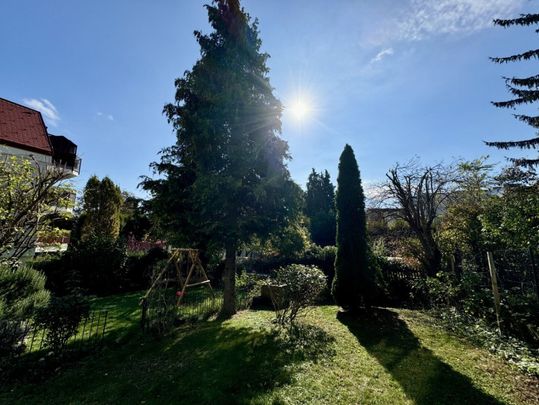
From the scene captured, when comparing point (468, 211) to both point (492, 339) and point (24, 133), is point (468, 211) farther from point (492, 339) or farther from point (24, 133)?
point (24, 133)

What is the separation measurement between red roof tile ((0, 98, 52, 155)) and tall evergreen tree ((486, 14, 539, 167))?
87.2 feet

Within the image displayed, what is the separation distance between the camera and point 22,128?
18625mm

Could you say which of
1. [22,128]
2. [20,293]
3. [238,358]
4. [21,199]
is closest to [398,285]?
[238,358]

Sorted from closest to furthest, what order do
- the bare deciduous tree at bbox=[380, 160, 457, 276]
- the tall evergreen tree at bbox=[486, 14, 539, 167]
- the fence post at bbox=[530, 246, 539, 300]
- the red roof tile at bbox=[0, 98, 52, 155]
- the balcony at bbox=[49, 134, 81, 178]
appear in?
the fence post at bbox=[530, 246, 539, 300], the tall evergreen tree at bbox=[486, 14, 539, 167], the bare deciduous tree at bbox=[380, 160, 457, 276], the red roof tile at bbox=[0, 98, 52, 155], the balcony at bbox=[49, 134, 81, 178]

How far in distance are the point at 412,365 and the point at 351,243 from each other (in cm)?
422

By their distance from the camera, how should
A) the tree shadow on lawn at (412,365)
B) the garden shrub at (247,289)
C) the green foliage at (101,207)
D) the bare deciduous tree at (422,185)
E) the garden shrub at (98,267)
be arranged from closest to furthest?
the tree shadow on lawn at (412,365)
the garden shrub at (247,289)
the garden shrub at (98,267)
the bare deciduous tree at (422,185)
the green foliage at (101,207)

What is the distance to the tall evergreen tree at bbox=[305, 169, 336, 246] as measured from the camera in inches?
934

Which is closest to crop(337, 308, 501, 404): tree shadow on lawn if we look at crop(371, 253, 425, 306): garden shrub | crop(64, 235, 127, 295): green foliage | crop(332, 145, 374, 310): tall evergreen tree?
crop(332, 145, 374, 310): tall evergreen tree

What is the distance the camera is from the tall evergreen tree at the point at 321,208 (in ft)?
77.9

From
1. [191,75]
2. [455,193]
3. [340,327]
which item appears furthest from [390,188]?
[191,75]

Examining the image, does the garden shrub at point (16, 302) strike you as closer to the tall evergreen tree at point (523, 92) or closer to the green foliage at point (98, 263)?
the green foliage at point (98, 263)

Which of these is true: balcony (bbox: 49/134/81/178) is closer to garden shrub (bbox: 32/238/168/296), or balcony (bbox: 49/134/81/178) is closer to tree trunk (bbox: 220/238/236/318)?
garden shrub (bbox: 32/238/168/296)

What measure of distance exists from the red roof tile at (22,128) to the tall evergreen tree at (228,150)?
15381 millimetres

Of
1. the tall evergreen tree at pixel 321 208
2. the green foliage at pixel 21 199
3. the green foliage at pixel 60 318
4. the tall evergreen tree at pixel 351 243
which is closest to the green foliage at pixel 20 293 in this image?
the green foliage at pixel 60 318
